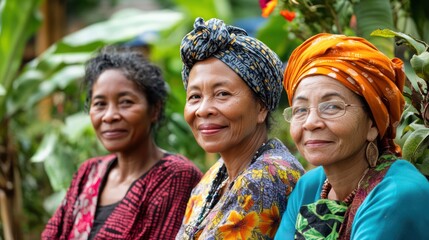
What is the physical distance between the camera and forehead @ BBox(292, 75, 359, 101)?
2.42 m

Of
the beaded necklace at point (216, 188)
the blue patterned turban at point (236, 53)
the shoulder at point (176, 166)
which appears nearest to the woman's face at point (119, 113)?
the shoulder at point (176, 166)

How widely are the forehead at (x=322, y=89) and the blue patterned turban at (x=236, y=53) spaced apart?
42 cm

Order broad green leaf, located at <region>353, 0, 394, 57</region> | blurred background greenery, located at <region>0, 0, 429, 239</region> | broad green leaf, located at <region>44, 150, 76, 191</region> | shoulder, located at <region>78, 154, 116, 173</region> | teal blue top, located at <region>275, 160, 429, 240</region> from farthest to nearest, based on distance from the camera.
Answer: blurred background greenery, located at <region>0, 0, 429, 239</region> → broad green leaf, located at <region>44, 150, 76, 191</region> → shoulder, located at <region>78, 154, 116, 173</region> → broad green leaf, located at <region>353, 0, 394, 57</region> → teal blue top, located at <region>275, 160, 429, 240</region>

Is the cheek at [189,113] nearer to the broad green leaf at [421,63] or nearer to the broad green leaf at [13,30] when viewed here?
the broad green leaf at [421,63]

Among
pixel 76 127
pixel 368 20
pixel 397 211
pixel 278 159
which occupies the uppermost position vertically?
pixel 368 20

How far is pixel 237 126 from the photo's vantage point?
9.55 ft

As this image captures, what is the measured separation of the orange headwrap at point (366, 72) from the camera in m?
2.40

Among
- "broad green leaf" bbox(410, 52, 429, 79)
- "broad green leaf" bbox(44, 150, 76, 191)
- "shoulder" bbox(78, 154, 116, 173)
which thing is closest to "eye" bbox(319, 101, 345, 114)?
"broad green leaf" bbox(410, 52, 429, 79)

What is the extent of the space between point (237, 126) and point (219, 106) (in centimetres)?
10

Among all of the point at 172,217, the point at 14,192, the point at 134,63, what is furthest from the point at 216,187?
the point at 14,192

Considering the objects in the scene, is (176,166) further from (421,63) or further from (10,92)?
(10,92)

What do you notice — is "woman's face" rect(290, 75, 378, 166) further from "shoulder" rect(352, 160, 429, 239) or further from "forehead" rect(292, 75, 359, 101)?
"shoulder" rect(352, 160, 429, 239)

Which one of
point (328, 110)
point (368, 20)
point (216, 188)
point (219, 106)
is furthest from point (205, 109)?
point (368, 20)

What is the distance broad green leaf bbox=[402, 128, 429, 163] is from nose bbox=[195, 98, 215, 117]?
0.72 meters
